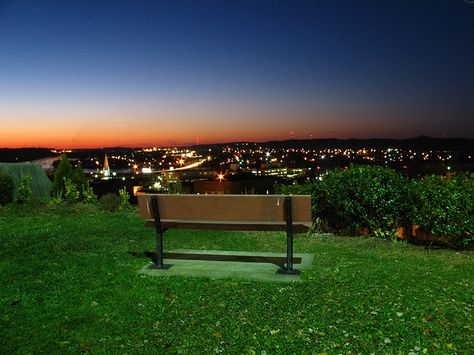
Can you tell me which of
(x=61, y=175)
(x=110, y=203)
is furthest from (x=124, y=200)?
(x=61, y=175)

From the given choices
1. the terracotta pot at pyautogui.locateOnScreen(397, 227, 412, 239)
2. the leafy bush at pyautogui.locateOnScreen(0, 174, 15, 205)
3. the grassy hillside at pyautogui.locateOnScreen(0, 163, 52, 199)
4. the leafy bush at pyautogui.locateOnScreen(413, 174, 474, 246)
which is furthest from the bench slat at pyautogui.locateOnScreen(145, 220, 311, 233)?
the grassy hillside at pyautogui.locateOnScreen(0, 163, 52, 199)

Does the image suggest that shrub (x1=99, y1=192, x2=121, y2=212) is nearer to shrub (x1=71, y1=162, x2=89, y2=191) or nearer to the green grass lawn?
shrub (x1=71, y1=162, x2=89, y2=191)

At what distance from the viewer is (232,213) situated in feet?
18.1

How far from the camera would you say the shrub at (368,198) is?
7648 millimetres

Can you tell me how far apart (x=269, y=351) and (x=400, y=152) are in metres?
101

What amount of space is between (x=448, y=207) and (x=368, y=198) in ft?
4.23

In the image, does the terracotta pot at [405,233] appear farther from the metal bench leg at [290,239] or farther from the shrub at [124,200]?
the shrub at [124,200]

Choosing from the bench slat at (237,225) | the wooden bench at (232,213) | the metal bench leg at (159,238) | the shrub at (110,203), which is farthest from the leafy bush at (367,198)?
the shrub at (110,203)

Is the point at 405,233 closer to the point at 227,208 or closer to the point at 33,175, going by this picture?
the point at 227,208

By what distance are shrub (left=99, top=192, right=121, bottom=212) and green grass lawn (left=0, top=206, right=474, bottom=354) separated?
5597 millimetres

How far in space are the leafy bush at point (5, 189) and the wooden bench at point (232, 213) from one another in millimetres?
8587

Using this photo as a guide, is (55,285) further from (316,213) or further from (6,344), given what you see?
(316,213)

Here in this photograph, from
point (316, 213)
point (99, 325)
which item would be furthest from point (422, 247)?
point (99, 325)

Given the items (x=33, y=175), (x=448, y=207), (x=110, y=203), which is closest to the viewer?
(x=448, y=207)
